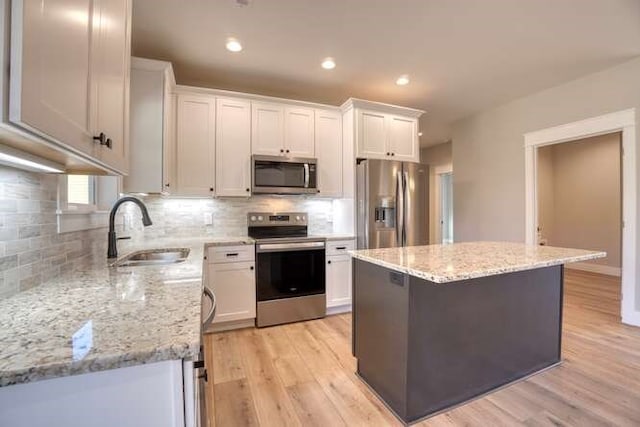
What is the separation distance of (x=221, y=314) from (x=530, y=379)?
2543 mm

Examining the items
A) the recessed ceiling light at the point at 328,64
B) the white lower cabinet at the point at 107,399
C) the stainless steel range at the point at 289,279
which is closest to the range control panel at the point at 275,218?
the stainless steel range at the point at 289,279

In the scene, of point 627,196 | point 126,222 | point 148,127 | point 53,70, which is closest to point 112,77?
point 53,70

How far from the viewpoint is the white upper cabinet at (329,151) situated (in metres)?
3.37

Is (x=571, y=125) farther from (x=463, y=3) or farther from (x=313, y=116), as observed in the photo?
(x=313, y=116)

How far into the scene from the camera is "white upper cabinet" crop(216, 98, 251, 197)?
116 inches

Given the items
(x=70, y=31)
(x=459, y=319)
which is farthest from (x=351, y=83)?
(x=70, y=31)

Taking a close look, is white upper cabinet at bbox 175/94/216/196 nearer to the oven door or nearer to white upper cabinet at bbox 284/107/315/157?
white upper cabinet at bbox 284/107/315/157

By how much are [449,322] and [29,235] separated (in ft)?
6.94

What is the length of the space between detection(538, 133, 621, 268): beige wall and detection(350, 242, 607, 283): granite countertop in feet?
14.6

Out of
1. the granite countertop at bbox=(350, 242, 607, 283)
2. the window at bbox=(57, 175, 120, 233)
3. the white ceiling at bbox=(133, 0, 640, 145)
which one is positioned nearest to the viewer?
the granite countertop at bbox=(350, 242, 607, 283)

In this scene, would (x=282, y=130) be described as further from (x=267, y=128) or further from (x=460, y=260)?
(x=460, y=260)

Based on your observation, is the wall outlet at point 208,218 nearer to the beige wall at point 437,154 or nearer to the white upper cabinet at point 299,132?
the white upper cabinet at point 299,132

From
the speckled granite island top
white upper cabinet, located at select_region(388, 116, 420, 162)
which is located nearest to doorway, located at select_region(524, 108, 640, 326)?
white upper cabinet, located at select_region(388, 116, 420, 162)

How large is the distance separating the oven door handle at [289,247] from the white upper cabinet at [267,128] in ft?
3.37
